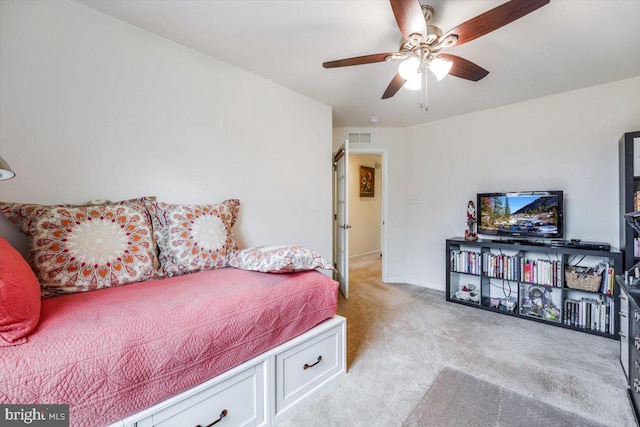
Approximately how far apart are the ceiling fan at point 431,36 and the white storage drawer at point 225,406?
1901 mm

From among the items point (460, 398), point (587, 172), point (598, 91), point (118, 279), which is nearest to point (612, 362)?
point (460, 398)

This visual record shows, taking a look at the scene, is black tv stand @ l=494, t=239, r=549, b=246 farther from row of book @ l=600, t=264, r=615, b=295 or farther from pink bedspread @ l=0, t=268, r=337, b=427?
pink bedspread @ l=0, t=268, r=337, b=427

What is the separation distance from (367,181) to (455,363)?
15.9 feet

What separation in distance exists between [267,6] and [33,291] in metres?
1.81

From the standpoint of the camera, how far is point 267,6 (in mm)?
1620

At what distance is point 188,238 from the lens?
1.76m

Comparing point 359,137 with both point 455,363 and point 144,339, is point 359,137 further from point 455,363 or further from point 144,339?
point 144,339

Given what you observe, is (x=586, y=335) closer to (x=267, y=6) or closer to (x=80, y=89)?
(x=267, y=6)

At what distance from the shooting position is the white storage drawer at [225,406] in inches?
41.9

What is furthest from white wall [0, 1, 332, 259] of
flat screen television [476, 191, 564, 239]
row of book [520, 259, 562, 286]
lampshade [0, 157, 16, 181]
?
row of book [520, 259, 562, 286]

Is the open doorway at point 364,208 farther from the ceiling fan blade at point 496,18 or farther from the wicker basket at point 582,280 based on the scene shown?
the ceiling fan blade at point 496,18

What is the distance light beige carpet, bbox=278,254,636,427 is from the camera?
4.93ft

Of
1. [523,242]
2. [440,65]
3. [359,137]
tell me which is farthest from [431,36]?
[359,137]

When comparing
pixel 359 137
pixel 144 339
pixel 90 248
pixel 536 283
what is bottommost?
pixel 536 283
